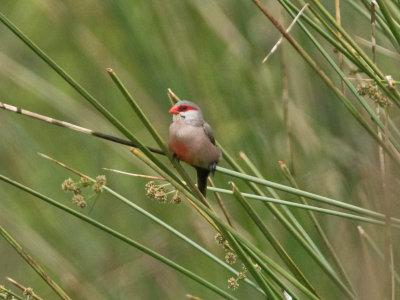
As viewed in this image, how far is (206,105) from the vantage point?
3301 millimetres

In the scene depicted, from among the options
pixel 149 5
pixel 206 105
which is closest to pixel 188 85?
pixel 206 105

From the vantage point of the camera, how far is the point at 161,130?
11.6ft

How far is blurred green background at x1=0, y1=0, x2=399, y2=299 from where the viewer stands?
312 cm

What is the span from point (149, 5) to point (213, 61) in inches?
17.3

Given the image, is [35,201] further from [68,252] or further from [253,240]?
[253,240]

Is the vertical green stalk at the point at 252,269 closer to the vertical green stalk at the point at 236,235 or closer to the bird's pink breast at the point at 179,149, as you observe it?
the vertical green stalk at the point at 236,235

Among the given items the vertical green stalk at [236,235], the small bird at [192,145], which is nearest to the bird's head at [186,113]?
the small bird at [192,145]

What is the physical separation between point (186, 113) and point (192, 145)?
6.5 inches

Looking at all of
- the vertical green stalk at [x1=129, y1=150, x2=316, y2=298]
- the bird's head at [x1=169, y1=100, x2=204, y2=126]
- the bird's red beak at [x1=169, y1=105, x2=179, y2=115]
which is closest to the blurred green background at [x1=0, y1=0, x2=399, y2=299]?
the bird's head at [x1=169, y1=100, x2=204, y2=126]

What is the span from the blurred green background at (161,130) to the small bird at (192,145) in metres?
0.55

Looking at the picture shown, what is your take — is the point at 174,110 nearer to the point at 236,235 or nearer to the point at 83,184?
the point at 83,184

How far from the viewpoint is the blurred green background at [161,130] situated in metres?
3.12

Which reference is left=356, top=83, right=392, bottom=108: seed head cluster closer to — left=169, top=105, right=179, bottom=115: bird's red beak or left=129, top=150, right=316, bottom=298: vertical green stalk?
left=129, top=150, right=316, bottom=298: vertical green stalk

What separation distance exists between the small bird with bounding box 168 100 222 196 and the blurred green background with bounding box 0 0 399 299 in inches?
21.7
